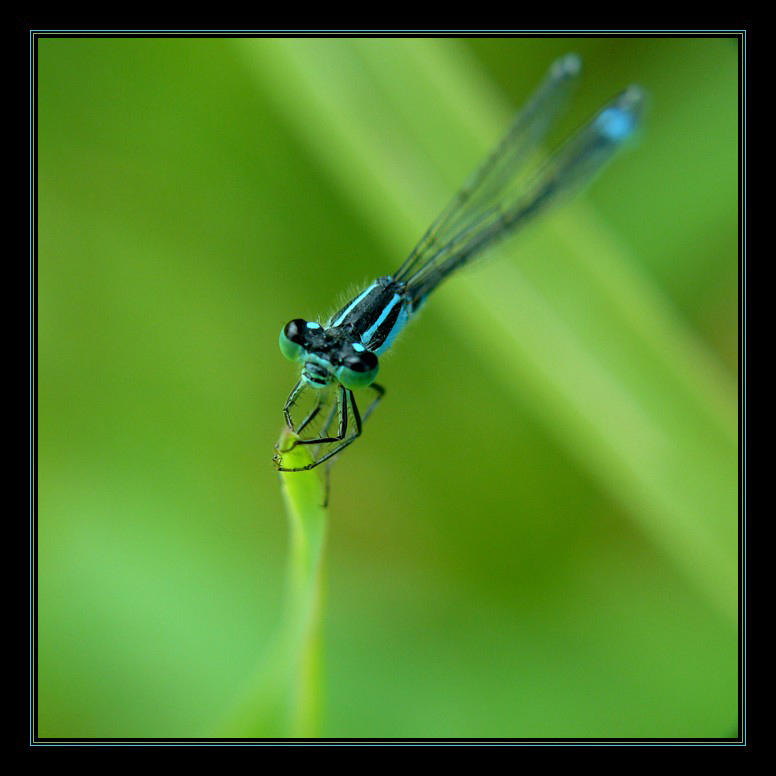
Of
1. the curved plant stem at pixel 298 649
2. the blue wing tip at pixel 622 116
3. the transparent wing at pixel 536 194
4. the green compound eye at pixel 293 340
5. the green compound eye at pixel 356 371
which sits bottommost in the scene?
the curved plant stem at pixel 298 649

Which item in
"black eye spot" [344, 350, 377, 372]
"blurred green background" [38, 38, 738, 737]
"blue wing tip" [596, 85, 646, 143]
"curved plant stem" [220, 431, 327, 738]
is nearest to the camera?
"curved plant stem" [220, 431, 327, 738]

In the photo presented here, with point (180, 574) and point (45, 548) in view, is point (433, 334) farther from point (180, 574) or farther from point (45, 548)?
point (45, 548)

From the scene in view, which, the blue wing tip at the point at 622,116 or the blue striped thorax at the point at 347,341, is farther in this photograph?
the blue wing tip at the point at 622,116

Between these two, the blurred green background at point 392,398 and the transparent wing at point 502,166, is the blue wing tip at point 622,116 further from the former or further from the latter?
the blurred green background at point 392,398

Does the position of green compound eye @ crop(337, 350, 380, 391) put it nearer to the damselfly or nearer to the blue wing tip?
the damselfly

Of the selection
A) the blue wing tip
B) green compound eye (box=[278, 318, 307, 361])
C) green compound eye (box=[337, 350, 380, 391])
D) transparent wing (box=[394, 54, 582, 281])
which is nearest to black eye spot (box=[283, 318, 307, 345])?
green compound eye (box=[278, 318, 307, 361])

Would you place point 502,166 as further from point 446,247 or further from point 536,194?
point 446,247

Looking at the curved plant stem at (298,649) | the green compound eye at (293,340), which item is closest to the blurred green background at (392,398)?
the green compound eye at (293,340)
